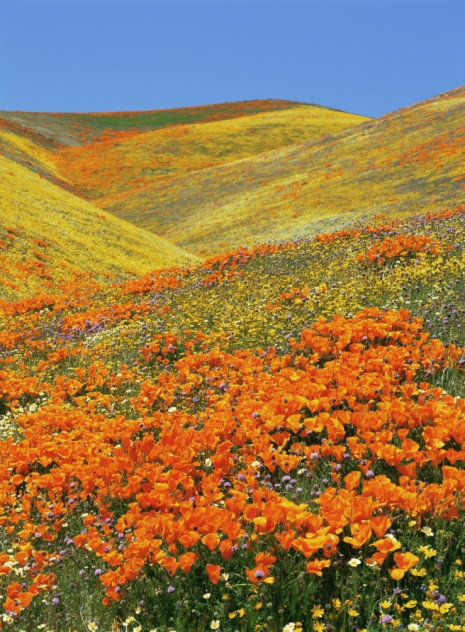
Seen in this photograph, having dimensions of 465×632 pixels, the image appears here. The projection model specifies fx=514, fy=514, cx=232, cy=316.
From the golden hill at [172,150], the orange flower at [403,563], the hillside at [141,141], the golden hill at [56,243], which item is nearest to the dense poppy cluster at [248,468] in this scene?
the orange flower at [403,563]

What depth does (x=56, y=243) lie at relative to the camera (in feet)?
84.4

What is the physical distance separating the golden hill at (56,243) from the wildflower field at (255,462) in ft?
34.4

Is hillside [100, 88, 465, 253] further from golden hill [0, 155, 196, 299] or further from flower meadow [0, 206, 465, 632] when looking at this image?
flower meadow [0, 206, 465, 632]

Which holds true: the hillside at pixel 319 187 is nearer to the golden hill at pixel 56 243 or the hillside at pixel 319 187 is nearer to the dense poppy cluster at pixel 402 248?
the golden hill at pixel 56 243

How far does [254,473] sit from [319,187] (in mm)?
44285

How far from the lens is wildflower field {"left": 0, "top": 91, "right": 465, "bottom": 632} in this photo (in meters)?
3.08

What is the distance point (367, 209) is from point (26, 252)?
23.3 metres

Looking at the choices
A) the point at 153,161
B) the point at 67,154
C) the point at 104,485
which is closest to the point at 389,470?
the point at 104,485

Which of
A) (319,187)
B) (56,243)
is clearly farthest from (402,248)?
(319,187)

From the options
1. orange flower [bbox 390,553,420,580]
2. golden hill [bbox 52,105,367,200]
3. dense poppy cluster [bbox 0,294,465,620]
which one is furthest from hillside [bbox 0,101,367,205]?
orange flower [bbox 390,553,420,580]

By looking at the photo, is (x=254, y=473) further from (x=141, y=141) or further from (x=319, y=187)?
(x=141, y=141)

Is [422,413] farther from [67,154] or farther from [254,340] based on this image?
[67,154]

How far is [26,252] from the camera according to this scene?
22.8 m

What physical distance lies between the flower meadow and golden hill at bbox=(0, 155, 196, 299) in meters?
12.1
